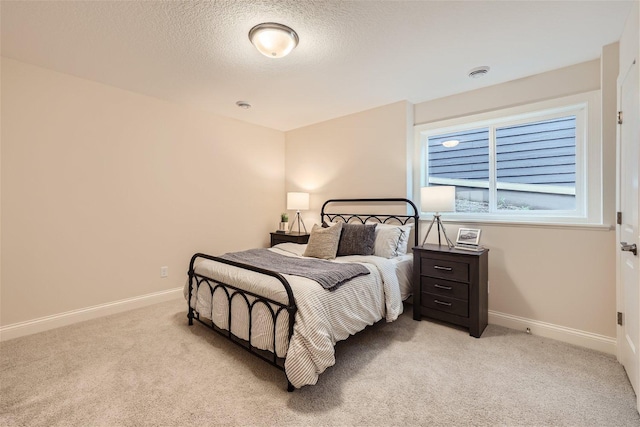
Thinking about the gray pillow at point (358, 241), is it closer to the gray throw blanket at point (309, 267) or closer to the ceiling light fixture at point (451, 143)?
the gray throw blanket at point (309, 267)

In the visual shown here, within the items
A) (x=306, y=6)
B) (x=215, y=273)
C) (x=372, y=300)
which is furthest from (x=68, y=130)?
(x=372, y=300)

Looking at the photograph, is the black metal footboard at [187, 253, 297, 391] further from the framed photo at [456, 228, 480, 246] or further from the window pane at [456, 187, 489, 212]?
the window pane at [456, 187, 489, 212]

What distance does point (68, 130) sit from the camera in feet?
9.60

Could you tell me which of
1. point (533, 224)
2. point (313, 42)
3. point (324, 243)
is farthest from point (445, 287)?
point (313, 42)

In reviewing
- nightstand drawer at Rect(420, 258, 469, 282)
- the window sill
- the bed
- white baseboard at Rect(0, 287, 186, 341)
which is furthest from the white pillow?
white baseboard at Rect(0, 287, 186, 341)

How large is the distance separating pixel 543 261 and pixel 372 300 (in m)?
1.69

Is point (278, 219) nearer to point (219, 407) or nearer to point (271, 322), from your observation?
point (271, 322)

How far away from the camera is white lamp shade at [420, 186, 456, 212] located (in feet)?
9.80

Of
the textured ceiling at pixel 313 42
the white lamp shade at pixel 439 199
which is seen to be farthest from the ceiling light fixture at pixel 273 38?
the white lamp shade at pixel 439 199

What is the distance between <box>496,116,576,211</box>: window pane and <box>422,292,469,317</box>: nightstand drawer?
46.1 inches

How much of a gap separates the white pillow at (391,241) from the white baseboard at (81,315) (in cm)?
259

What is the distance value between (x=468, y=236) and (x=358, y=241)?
112 cm

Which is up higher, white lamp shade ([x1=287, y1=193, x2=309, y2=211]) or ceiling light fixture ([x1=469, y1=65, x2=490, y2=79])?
ceiling light fixture ([x1=469, y1=65, x2=490, y2=79])

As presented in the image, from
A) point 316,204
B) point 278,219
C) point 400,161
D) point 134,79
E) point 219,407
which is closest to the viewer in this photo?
point 219,407
